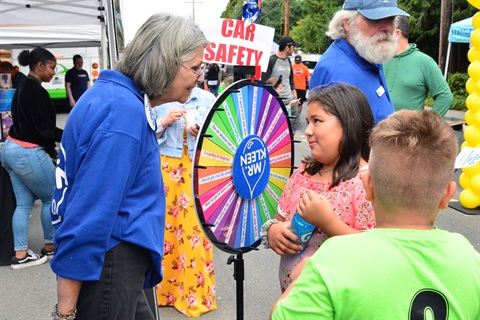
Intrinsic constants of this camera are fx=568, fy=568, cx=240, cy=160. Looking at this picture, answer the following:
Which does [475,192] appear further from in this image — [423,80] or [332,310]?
[332,310]

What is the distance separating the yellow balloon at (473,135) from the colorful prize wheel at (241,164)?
15.6ft

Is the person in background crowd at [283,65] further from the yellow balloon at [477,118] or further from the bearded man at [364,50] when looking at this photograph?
the bearded man at [364,50]

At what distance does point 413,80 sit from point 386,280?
381 centimetres

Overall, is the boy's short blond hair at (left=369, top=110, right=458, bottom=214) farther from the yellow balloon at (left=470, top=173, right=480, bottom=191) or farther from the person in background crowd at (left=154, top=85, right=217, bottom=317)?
the yellow balloon at (left=470, top=173, right=480, bottom=191)

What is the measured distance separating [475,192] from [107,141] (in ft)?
19.7

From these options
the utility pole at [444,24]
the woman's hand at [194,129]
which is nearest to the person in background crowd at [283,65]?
the woman's hand at [194,129]

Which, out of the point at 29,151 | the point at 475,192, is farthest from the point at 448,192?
the point at 475,192

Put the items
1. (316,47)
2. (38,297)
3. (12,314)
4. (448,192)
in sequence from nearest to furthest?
1. (448,192)
2. (12,314)
3. (38,297)
4. (316,47)

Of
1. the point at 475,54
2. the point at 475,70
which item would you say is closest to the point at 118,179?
the point at 475,70

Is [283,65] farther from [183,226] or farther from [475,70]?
[183,226]

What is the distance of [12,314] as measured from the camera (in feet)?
14.1

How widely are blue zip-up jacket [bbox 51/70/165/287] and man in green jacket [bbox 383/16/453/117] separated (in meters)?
3.39

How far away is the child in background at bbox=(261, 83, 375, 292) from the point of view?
2.06 meters

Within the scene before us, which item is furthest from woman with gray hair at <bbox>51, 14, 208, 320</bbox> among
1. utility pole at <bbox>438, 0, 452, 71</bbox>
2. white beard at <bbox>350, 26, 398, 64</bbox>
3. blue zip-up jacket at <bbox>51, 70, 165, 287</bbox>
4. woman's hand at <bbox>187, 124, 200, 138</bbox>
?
utility pole at <bbox>438, 0, 452, 71</bbox>
